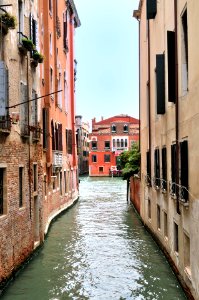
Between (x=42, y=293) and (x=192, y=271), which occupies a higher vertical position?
(x=192, y=271)

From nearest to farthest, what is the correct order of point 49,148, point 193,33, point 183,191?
point 193,33 → point 183,191 → point 49,148

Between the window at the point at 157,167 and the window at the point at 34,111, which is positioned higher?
the window at the point at 34,111

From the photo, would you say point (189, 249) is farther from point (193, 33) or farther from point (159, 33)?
point (159, 33)

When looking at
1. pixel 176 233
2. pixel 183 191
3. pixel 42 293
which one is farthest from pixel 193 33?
pixel 42 293

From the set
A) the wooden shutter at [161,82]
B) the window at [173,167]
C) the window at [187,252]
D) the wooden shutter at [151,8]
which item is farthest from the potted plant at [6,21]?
the wooden shutter at [151,8]

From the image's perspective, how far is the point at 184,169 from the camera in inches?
385

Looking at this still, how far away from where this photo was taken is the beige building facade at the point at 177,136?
29.3ft

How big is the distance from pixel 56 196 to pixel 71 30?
14613 millimetres

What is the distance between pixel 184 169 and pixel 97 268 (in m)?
4.63

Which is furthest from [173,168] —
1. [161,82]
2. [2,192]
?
[2,192]

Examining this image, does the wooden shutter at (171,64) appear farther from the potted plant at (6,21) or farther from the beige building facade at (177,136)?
the potted plant at (6,21)

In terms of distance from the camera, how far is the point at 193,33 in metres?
8.88

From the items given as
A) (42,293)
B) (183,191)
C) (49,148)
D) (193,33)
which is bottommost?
(42,293)

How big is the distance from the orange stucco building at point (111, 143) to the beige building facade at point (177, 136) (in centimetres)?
6046
